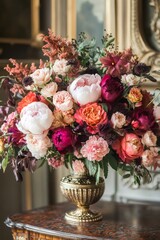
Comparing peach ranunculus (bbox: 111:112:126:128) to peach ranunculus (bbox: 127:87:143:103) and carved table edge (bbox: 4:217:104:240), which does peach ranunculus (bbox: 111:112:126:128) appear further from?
carved table edge (bbox: 4:217:104:240)

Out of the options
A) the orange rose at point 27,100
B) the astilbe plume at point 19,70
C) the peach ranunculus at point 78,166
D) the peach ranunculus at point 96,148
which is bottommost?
the peach ranunculus at point 78,166

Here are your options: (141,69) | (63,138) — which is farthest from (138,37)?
(63,138)

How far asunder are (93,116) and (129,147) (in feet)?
0.55

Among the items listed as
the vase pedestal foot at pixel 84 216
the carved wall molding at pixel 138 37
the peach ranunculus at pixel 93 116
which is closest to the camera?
the peach ranunculus at pixel 93 116

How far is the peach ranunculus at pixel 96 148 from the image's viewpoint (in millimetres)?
2125

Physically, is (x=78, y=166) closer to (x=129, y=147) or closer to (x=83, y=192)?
(x=83, y=192)

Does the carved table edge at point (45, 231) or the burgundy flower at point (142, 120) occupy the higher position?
the burgundy flower at point (142, 120)

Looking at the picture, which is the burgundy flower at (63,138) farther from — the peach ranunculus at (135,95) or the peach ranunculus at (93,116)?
the peach ranunculus at (135,95)

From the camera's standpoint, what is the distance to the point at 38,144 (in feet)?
7.13

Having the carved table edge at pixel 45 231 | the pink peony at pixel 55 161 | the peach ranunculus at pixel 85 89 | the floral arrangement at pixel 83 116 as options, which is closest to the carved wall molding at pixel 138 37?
the floral arrangement at pixel 83 116

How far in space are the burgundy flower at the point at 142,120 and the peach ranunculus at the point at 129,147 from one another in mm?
40

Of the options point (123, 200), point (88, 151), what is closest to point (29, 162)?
point (88, 151)

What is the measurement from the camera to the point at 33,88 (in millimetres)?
2244

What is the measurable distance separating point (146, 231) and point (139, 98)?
51 cm
